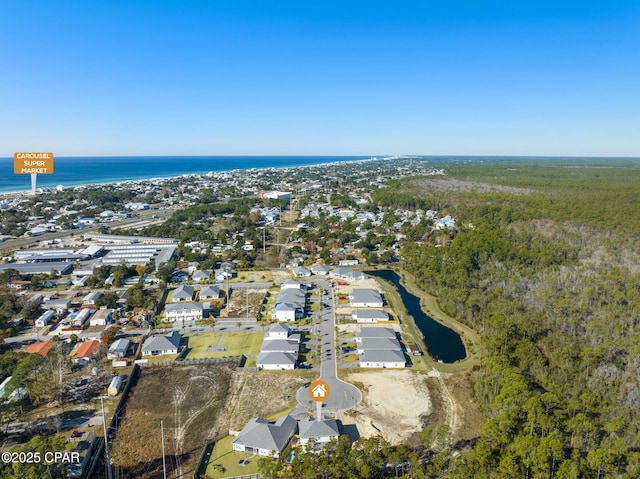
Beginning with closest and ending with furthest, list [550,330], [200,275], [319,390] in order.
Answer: [319,390] → [550,330] → [200,275]

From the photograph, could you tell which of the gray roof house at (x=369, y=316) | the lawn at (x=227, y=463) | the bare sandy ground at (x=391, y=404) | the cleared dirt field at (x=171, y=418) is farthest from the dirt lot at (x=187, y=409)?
the gray roof house at (x=369, y=316)

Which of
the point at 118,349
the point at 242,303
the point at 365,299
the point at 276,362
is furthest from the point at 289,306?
the point at 118,349

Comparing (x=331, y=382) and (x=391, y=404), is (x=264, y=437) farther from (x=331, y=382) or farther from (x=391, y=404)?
(x=391, y=404)

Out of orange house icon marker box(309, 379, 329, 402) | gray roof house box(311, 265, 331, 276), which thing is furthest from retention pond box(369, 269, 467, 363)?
orange house icon marker box(309, 379, 329, 402)

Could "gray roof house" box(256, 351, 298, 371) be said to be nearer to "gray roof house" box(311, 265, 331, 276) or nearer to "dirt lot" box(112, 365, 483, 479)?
"dirt lot" box(112, 365, 483, 479)

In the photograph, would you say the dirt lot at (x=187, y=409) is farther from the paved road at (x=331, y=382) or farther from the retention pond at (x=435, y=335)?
the retention pond at (x=435, y=335)
